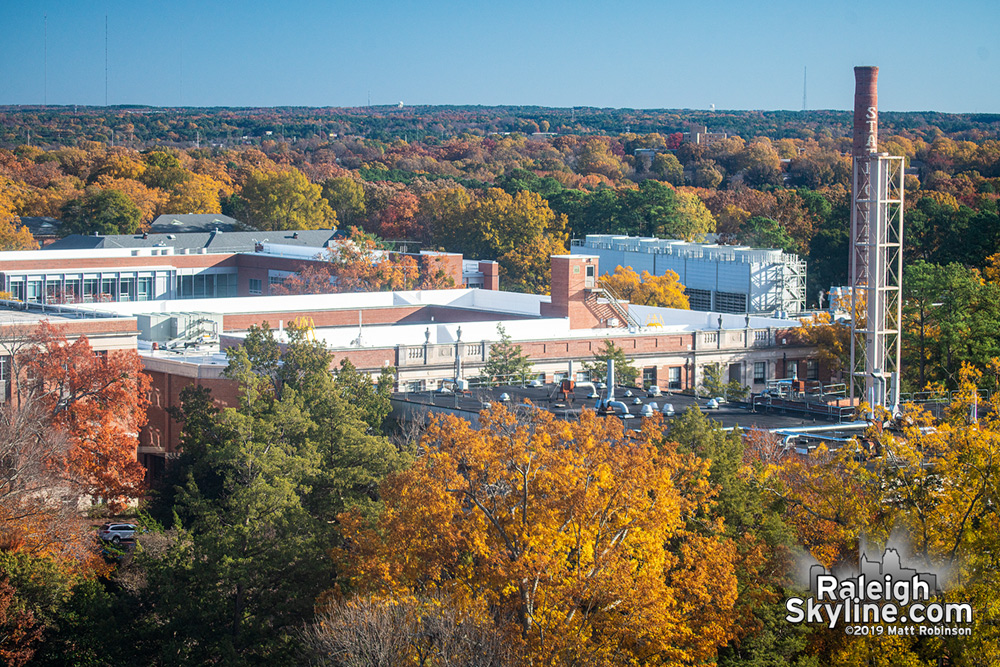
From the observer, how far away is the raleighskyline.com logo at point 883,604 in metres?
26.5

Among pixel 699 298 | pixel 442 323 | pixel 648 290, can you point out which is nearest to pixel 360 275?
pixel 648 290

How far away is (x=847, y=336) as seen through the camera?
65.5 m

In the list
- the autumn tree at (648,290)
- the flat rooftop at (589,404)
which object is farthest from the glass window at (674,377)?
the autumn tree at (648,290)

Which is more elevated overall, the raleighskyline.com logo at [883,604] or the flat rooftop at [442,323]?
the flat rooftop at [442,323]

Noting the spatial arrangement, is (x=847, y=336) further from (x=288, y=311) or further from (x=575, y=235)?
(x=575, y=235)

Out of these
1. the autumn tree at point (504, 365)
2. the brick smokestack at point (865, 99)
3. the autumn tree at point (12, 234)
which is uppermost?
the brick smokestack at point (865, 99)

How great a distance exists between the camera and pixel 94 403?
4753 centimetres

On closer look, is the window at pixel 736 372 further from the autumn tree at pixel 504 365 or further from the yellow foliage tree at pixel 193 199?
the yellow foliage tree at pixel 193 199

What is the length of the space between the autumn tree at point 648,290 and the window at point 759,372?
22518 mm

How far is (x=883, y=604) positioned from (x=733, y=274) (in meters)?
67.6

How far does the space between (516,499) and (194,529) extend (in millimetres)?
13007

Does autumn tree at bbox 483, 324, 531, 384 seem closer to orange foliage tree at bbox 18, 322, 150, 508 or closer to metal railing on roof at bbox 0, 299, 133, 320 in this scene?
orange foliage tree at bbox 18, 322, 150, 508

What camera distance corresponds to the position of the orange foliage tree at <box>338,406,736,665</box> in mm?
26000

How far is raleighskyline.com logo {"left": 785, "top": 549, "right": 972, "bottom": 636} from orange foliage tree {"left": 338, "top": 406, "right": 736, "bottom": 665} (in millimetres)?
2056
